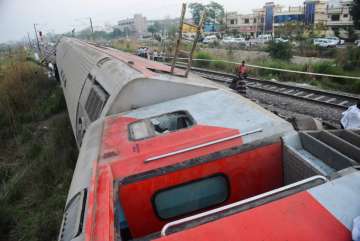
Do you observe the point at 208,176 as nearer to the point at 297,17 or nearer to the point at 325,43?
the point at 325,43

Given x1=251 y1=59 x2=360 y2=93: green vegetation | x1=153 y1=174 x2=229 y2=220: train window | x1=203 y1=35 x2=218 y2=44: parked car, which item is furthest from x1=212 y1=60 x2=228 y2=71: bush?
x1=203 y1=35 x2=218 y2=44: parked car

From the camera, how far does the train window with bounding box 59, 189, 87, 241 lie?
2.25 metres

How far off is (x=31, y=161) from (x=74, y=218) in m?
8.23

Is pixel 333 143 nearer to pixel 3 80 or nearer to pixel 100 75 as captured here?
pixel 100 75

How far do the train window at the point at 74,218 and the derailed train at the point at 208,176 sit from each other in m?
0.02

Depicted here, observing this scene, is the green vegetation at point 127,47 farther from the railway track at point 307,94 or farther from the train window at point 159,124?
the train window at point 159,124

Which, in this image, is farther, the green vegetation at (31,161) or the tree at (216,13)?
the tree at (216,13)

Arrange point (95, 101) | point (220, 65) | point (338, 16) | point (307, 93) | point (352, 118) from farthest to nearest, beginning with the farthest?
point (338, 16) → point (220, 65) → point (307, 93) → point (352, 118) → point (95, 101)

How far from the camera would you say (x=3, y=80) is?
54.5 ft

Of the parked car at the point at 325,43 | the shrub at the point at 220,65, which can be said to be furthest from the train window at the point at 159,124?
the parked car at the point at 325,43

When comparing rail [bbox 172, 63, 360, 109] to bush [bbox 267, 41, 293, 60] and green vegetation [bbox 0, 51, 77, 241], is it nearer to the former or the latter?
green vegetation [bbox 0, 51, 77, 241]

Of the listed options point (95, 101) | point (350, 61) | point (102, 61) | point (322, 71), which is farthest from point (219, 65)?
point (95, 101)

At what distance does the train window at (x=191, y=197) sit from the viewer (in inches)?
124

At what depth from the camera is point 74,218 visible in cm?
249
